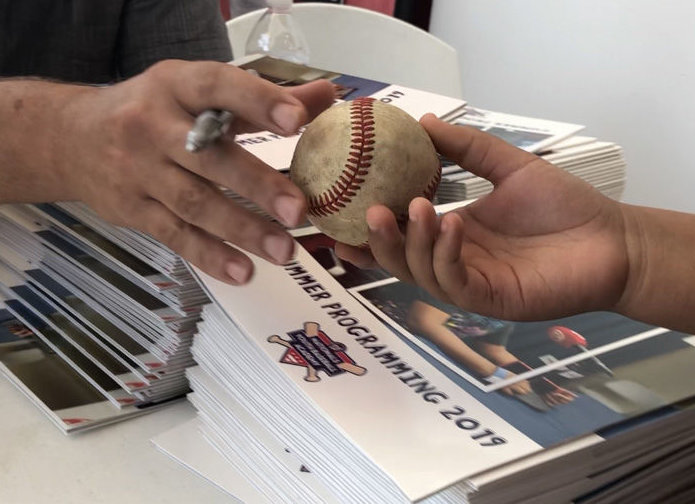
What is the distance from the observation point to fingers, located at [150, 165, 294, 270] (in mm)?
581

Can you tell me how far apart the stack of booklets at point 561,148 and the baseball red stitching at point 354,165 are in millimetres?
344

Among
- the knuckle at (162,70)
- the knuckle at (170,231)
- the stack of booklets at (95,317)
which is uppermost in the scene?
the knuckle at (162,70)

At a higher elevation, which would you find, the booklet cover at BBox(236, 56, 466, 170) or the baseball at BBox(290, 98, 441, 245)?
the baseball at BBox(290, 98, 441, 245)

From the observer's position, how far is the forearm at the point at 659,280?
69 centimetres

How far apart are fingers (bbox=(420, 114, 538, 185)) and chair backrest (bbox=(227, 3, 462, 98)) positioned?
33.5 inches

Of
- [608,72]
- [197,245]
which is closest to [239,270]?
[197,245]

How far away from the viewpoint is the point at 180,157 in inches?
22.3

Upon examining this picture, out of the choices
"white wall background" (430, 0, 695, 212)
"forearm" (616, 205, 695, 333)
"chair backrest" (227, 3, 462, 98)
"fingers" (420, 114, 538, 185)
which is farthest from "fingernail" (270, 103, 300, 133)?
"white wall background" (430, 0, 695, 212)

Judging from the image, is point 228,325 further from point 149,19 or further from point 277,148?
point 149,19

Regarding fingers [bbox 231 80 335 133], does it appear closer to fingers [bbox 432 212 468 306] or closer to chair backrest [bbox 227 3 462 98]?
fingers [bbox 432 212 468 306]

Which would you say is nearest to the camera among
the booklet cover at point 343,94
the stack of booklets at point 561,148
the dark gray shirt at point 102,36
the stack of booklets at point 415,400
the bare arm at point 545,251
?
the stack of booklets at point 415,400

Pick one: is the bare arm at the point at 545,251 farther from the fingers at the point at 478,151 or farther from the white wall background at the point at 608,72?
the white wall background at the point at 608,72

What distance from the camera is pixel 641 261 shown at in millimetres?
700

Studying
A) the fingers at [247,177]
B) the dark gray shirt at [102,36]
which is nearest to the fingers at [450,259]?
the fingers at [247,177]
